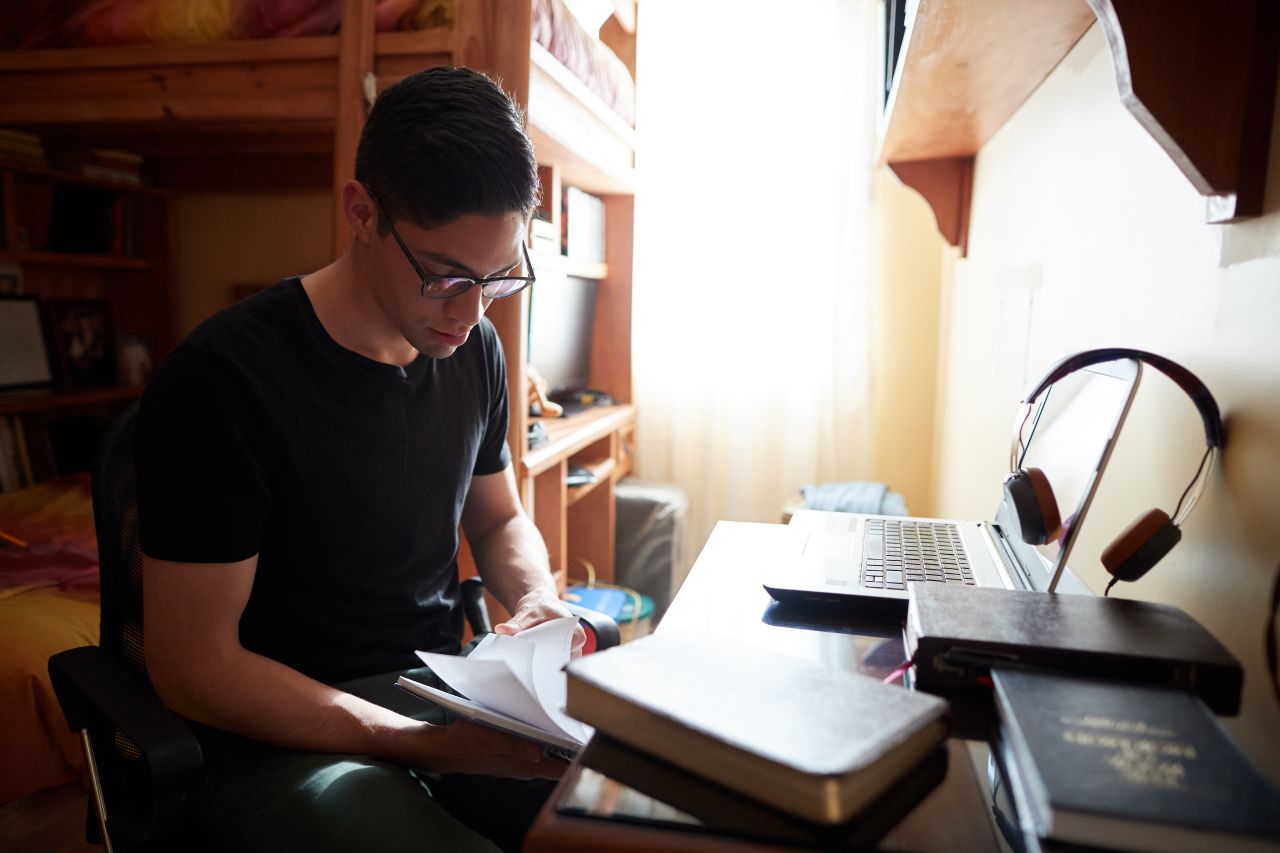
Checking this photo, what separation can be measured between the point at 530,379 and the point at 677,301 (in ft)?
2.31

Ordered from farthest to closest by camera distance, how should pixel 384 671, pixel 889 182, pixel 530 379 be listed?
pixel 889 182 → pixel 530 379 → pixel 384 671

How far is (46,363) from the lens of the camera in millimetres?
2645

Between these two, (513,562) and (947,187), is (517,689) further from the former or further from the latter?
(947,187)

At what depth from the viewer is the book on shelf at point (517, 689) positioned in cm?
72

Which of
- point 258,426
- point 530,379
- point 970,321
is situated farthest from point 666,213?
point 258,426

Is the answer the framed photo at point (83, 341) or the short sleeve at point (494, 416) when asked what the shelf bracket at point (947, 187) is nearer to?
the short sleeve at point (494, 416)

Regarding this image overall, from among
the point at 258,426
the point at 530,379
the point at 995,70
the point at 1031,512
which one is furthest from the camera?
the point at 530,379

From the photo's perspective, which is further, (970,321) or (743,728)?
(970,321)

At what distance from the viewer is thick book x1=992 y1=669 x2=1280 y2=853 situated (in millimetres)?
373

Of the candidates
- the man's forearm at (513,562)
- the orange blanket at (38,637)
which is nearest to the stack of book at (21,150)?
the orange blanket at (38,637)

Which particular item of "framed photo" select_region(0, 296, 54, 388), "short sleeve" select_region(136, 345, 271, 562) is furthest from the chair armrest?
"framed photo" select_region(0, 296, 54, 388)

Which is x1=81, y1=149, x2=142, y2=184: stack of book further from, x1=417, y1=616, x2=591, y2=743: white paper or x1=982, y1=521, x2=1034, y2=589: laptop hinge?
x1=982, y1=521, x2=1034, y2=589: laptop hinge

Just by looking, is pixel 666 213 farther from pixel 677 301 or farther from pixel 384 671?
pixel 384 671

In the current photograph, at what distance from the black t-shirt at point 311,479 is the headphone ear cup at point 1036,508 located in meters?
0.74
